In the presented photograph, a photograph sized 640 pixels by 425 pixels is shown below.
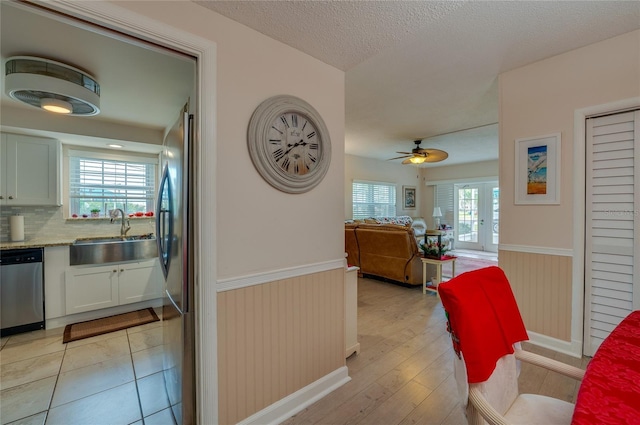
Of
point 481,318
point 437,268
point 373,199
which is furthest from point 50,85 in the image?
point 373,199

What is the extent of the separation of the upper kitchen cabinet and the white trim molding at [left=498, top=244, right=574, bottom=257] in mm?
4853

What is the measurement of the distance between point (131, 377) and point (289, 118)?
90.0 inches

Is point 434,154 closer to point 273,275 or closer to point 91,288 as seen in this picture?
point 273,275

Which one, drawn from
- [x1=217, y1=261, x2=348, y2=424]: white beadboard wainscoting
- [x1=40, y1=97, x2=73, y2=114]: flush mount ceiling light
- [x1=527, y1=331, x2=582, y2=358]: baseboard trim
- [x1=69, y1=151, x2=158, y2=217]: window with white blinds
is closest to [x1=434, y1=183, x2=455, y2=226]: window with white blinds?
[x1=527, y1=331, x2=582, y2=358]: baseboard trim

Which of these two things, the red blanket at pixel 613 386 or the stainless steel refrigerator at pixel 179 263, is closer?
the red blanket at pixel 613 386

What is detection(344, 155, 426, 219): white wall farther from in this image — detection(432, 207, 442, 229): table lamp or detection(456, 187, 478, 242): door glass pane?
detection(456, 187, 478, 242): door glass pane

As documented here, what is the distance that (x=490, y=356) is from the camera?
3.25 feet

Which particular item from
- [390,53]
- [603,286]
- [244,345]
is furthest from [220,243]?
[603,286]

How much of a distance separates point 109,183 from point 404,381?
4.20 meters

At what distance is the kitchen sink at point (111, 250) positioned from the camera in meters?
3.01

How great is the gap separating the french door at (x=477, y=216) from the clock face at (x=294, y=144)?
711cm

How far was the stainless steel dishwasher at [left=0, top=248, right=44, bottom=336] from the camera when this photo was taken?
264 centimetres

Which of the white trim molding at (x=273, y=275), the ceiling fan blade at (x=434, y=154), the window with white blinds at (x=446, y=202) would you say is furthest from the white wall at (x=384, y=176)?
the white trim molding at (x=273, y=275)

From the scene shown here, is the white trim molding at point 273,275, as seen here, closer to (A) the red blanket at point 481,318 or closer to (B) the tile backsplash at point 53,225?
(A) the red blanket at point 481,318
